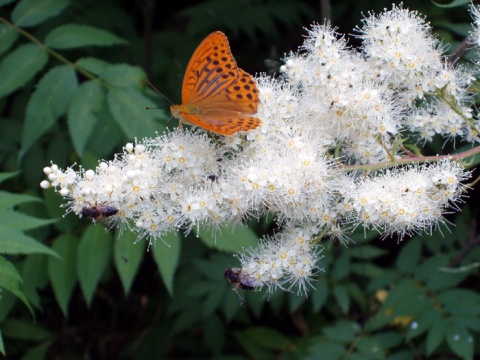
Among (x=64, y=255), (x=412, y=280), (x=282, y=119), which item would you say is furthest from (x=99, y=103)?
(x=412, y=280)

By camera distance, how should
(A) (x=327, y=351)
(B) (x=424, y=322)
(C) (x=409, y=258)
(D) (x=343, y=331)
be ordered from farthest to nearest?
(C) (x=409, y=258) → (D) (x=343, y=331) → (A) (x=327, y=351) → (B) (x=424, y=322)

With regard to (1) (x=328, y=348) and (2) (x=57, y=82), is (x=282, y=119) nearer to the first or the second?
(2) (x=57, y=82)

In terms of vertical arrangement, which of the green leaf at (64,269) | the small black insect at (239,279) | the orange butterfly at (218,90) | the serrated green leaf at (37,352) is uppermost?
the orange butterfly at (218,90)

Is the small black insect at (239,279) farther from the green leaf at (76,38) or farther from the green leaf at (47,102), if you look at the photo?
the green leaf at (76,38)

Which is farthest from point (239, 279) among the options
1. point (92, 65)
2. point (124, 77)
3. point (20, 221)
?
point (92, 65)

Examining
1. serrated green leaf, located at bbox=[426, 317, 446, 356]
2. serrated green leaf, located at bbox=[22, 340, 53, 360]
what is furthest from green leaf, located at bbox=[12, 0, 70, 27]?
serrated green leaf, located at bbox=[426, 317, 446, 356]

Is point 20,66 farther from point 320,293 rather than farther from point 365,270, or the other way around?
point 365,270

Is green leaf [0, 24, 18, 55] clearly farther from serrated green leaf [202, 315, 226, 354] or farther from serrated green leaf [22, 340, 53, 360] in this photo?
serrated green leaf [202, 315, 226, 354]

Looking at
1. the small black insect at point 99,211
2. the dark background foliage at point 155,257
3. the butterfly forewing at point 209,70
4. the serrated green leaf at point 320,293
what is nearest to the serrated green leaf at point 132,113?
the dark background foliage at point 155,257
